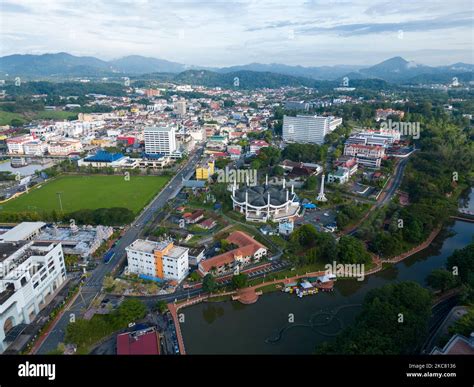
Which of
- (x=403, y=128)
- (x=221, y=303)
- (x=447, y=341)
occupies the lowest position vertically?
(x=221, y=303)

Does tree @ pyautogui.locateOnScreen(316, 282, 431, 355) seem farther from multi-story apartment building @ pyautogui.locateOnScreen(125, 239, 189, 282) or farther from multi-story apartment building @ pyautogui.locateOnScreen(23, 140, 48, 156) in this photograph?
multi-story apartment building @ pyautogui.locateOnScreen(23, 140, 48, 156)

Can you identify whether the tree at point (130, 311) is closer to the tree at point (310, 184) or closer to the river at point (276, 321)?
the river at point (276, 321)

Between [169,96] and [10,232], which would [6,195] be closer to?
[10,232]

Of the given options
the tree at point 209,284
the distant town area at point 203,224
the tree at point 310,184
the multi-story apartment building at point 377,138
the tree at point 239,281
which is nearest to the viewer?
the distant town area at point 203,224

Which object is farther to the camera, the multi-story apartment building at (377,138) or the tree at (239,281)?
the multi-story apartment building at (377,138)

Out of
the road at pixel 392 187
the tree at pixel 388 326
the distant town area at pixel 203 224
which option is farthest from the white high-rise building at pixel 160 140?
the tree at pixel 388 326

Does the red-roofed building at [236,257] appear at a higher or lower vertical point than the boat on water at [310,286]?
higher
